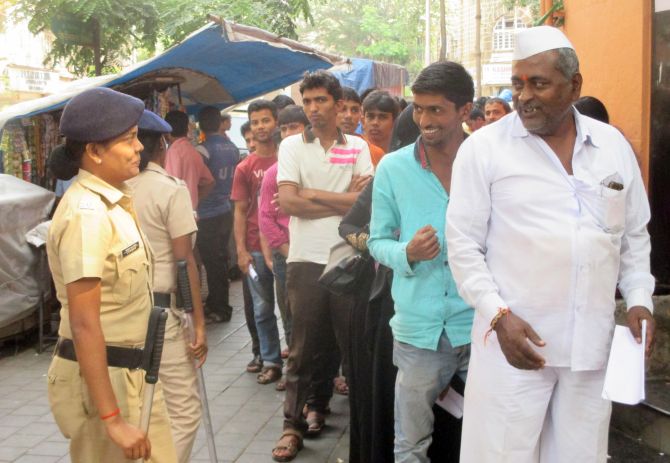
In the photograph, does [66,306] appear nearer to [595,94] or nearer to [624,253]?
[624,253]

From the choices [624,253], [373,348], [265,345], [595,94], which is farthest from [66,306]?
[595,94]

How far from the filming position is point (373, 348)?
389cm

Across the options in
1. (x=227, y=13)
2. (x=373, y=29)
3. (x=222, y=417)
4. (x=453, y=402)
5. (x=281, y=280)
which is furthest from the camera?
(x=373, y=29)

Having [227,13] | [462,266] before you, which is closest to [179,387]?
[462,266]

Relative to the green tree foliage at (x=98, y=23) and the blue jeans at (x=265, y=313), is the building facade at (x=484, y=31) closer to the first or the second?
the green tree foliage at (x=98, y=23)

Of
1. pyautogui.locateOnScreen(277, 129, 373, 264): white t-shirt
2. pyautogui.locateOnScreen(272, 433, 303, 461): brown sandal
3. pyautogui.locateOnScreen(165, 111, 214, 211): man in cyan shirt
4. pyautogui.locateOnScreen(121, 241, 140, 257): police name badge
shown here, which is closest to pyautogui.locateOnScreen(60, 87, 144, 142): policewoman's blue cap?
pyautogui.locateOnScreen(121, 241, 140, 257): police name badge

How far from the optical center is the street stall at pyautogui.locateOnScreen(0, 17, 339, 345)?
7.29 metres

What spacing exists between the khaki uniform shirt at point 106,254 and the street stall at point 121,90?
445 centimetres

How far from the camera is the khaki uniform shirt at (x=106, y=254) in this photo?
8.50 ft

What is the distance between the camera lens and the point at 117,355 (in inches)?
110

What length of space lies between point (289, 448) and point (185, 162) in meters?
3.72

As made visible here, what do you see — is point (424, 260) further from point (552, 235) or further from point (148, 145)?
point (148, 145)

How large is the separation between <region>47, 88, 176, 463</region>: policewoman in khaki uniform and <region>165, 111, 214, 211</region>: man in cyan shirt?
15.9 feet

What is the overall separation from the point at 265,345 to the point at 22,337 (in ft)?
9.12
